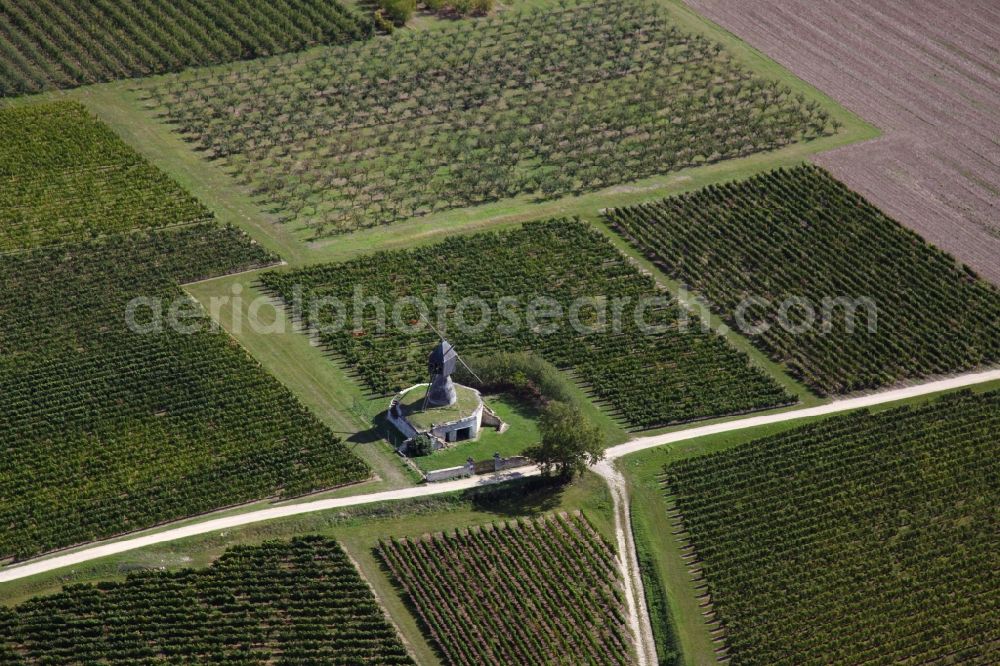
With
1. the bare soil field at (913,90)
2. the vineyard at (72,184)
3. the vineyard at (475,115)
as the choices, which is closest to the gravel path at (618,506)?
the bare soil field at (913,90)

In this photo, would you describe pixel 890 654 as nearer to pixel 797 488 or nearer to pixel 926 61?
pixel 797 488

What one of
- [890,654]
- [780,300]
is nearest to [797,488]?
[890,654]

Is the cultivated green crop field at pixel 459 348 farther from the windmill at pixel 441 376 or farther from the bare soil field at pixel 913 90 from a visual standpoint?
the windmill at pixel 441 376

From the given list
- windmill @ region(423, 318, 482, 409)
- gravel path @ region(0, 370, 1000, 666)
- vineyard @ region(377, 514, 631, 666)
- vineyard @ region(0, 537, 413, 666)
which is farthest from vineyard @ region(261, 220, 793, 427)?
vineyard @ region(0, 537, 413, 666)

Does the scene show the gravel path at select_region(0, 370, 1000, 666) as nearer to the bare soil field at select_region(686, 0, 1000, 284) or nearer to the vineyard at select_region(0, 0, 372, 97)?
the bare soil field at select_region(686, 0, 1000, 284)

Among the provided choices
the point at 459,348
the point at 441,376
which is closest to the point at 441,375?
the point at 441,376

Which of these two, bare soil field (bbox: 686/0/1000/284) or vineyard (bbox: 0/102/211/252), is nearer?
vineyard (bbox: 0/102/211/252)
